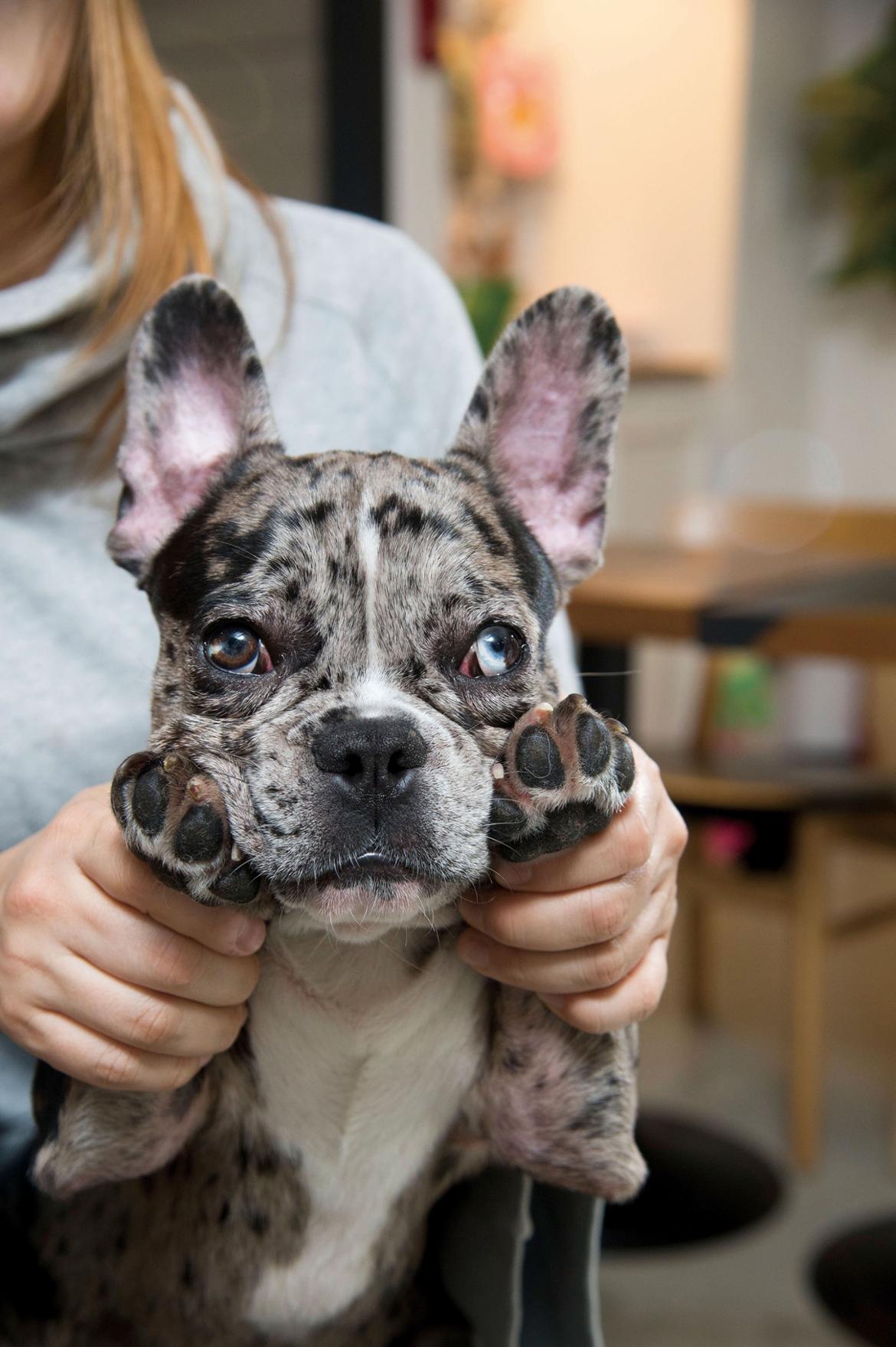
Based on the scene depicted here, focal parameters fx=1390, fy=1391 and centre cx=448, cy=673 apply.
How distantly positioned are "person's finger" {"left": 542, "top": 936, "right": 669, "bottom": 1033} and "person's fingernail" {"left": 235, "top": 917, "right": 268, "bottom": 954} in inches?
8.0

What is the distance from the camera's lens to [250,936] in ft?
2.65

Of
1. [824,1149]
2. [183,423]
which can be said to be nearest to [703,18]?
[824,1149]

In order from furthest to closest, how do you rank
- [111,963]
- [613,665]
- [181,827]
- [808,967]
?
[808,967] → [613,665] → [111,963] → [181,827]

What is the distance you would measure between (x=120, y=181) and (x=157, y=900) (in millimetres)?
641

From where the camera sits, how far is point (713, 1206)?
9.52 ft

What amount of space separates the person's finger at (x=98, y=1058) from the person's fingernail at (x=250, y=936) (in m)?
0.09

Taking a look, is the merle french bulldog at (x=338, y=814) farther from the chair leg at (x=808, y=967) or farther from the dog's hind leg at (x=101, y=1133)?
the chair leg at (x=808, y=967)

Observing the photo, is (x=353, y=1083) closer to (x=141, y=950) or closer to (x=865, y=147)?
(x=141, y=950)

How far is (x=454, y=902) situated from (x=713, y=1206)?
232cm

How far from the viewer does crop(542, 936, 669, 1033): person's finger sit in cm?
89

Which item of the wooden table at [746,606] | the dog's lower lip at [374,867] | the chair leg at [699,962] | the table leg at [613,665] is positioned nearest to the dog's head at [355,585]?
the dog's lower lip at [374,867]

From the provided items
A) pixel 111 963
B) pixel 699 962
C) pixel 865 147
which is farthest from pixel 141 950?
pixel 865 147

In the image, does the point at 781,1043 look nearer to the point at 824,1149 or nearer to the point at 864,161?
the point at 824,1149

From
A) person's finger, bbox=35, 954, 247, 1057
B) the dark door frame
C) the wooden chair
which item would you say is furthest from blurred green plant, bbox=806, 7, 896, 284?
person's finger, bbox=35, 954, 247, 1057
